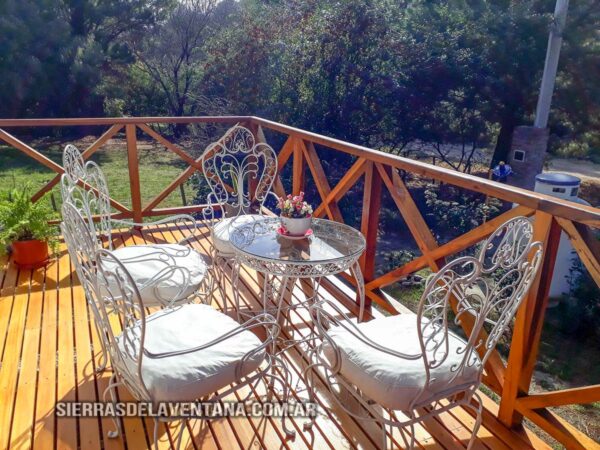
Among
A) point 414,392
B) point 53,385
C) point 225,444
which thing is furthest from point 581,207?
point 53,385

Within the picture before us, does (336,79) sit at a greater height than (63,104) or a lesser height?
greater

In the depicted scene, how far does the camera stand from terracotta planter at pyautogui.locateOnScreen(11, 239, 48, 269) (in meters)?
3.20

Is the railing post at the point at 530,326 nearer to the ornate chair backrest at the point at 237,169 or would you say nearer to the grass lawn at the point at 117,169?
the ornate chair backrest at the point at 237,169

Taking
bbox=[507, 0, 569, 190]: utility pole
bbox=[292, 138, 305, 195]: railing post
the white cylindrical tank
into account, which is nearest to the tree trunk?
bbox=[507, 0, 569, 190]: utility pole

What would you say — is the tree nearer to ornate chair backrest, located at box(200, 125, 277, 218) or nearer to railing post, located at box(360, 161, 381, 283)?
ornate chair backrest, located at box(200, 125, 277, 218)

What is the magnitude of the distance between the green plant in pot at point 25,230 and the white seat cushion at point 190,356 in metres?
1.86

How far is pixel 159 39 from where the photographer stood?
11602 mm

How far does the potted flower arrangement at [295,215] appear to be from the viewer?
7.38 feet

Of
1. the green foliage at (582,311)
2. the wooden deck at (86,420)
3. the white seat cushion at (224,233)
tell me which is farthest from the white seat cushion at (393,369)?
the green foliage at (582,311)

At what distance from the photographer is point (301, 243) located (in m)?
2.25

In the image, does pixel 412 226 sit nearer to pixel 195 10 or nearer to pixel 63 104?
pixel 195 10

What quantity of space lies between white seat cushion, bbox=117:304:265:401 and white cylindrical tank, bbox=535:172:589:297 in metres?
3.55

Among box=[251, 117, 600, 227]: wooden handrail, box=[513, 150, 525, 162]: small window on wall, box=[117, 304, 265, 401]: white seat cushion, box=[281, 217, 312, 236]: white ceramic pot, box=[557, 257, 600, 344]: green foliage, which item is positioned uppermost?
box=[251, 117, 600, 227]: wooden handrail

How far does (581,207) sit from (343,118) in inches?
228
